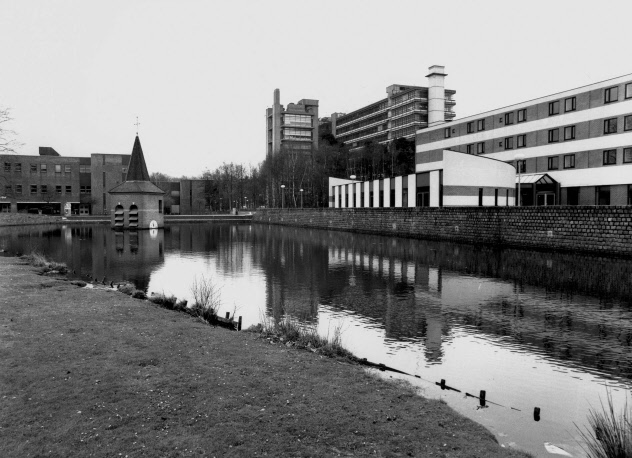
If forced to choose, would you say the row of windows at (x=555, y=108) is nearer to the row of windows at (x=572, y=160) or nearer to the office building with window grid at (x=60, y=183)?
the row of windows at (x=572, y=160)

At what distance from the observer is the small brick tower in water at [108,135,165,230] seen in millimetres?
73500

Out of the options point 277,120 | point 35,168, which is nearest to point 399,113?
point 277,120

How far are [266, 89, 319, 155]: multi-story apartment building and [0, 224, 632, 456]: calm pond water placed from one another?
107152 millimetres

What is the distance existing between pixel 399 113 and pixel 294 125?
36812 millimetres

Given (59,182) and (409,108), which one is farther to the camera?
(409,108)

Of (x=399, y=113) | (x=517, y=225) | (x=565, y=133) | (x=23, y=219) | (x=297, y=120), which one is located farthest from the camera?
(x=297, y=120)

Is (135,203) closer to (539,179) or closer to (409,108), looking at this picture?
(539,179)

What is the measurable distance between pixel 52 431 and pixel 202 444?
6.43 ft

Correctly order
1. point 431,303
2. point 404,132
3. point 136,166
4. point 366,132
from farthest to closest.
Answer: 1. point 366,132
2. point 404,132
3. point 136,166
4. point 431,303

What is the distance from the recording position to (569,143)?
172 feet

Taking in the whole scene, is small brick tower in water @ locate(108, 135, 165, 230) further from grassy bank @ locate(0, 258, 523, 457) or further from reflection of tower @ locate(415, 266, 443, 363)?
grassy bank @ locate(0, 258, 523, 457)

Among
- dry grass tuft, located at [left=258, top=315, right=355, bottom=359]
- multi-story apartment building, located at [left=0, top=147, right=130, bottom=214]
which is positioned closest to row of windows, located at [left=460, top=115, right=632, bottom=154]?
A: dry grass tuft, located at [left=258, top=315, right=355, bottom=359]

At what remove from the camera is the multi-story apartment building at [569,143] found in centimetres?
4712

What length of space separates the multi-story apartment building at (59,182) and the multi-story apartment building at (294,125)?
4538 cm
